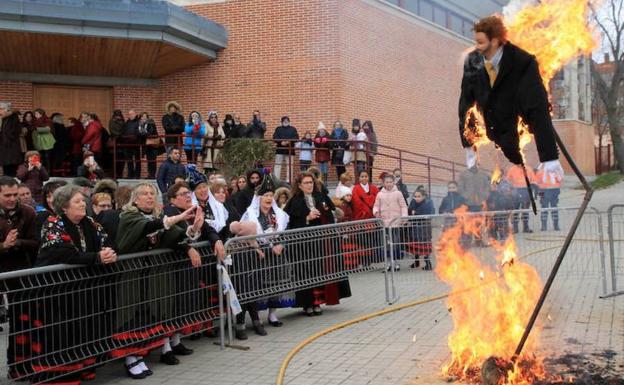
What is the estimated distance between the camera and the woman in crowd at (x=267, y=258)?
286 inches

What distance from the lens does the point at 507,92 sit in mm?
4375

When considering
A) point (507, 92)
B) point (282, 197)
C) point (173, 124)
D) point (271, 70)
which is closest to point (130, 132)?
point (173, 124)

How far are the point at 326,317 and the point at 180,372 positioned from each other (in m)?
2.65

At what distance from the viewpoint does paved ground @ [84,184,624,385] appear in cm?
562

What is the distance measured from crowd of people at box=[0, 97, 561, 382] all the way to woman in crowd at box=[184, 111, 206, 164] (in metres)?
0.03

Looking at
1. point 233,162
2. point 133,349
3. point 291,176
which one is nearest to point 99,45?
point 233,162

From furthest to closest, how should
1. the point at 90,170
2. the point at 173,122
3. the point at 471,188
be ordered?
the point at 173,122, the point at 471,188, the point at 90,170

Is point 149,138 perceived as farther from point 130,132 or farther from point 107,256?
point 107,256

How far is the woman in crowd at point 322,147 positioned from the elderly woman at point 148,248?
9.73m

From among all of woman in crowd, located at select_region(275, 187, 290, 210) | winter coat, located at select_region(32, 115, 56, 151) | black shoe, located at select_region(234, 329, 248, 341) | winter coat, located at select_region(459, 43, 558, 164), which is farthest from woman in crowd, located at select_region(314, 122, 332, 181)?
winter coat, located at select_region(459, 43, 558, 164)

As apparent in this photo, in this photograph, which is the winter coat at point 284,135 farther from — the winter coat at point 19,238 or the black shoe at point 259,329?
the winter coat at point 19,238

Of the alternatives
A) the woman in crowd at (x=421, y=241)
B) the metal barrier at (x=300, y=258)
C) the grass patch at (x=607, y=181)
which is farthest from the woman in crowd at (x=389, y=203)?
the grass patch at (x=607, y=181)

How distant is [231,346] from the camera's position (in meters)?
6.82

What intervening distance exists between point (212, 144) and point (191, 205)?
8651 mm
